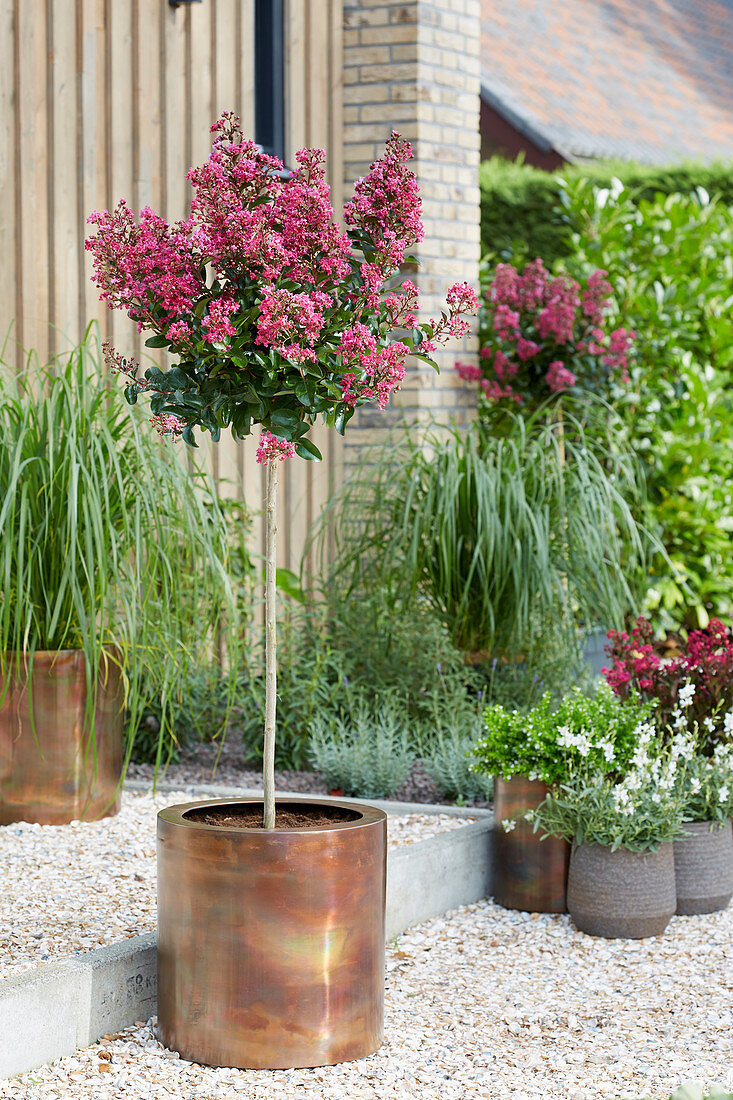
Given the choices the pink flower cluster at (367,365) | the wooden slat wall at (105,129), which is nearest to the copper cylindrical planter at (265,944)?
the pink flower cluster at (367,365)

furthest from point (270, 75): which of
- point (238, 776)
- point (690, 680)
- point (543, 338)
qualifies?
point (690, 680)

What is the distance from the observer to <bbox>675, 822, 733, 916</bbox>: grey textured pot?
3.54 metres

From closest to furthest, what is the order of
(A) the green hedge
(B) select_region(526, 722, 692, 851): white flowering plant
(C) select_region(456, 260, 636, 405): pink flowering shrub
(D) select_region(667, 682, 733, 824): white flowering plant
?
(B) select_region(526, 722, 692, 851): white flowering plant
(D) select_region(667, 682, 733, 824): white flowering plant
(C) select_region(456, 260, 636, 405): pink flowering shrub
(A) the green hedge

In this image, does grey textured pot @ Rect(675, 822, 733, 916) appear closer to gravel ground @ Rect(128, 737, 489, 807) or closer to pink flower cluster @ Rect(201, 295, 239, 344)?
gravel ground @ Rect(128, 737, 489, 807)

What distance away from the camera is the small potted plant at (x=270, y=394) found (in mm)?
2436

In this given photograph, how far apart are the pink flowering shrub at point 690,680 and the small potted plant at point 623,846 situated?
0.37m

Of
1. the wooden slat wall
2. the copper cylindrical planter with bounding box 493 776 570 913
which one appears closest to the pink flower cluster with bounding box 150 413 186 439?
the copper cylindrical planter with bounding box 493 776 570 913

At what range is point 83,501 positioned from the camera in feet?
11.1

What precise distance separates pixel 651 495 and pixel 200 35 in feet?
10.6

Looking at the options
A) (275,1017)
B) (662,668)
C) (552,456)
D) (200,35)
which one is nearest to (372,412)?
(552,456)

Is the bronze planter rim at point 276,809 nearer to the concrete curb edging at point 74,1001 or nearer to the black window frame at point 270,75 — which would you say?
the concrete curb edging at point 74,1001

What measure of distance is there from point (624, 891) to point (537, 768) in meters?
0.37

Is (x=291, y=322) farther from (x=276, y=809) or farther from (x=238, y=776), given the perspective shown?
(x=238, y=776)

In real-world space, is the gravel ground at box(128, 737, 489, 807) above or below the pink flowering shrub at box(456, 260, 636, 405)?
below
